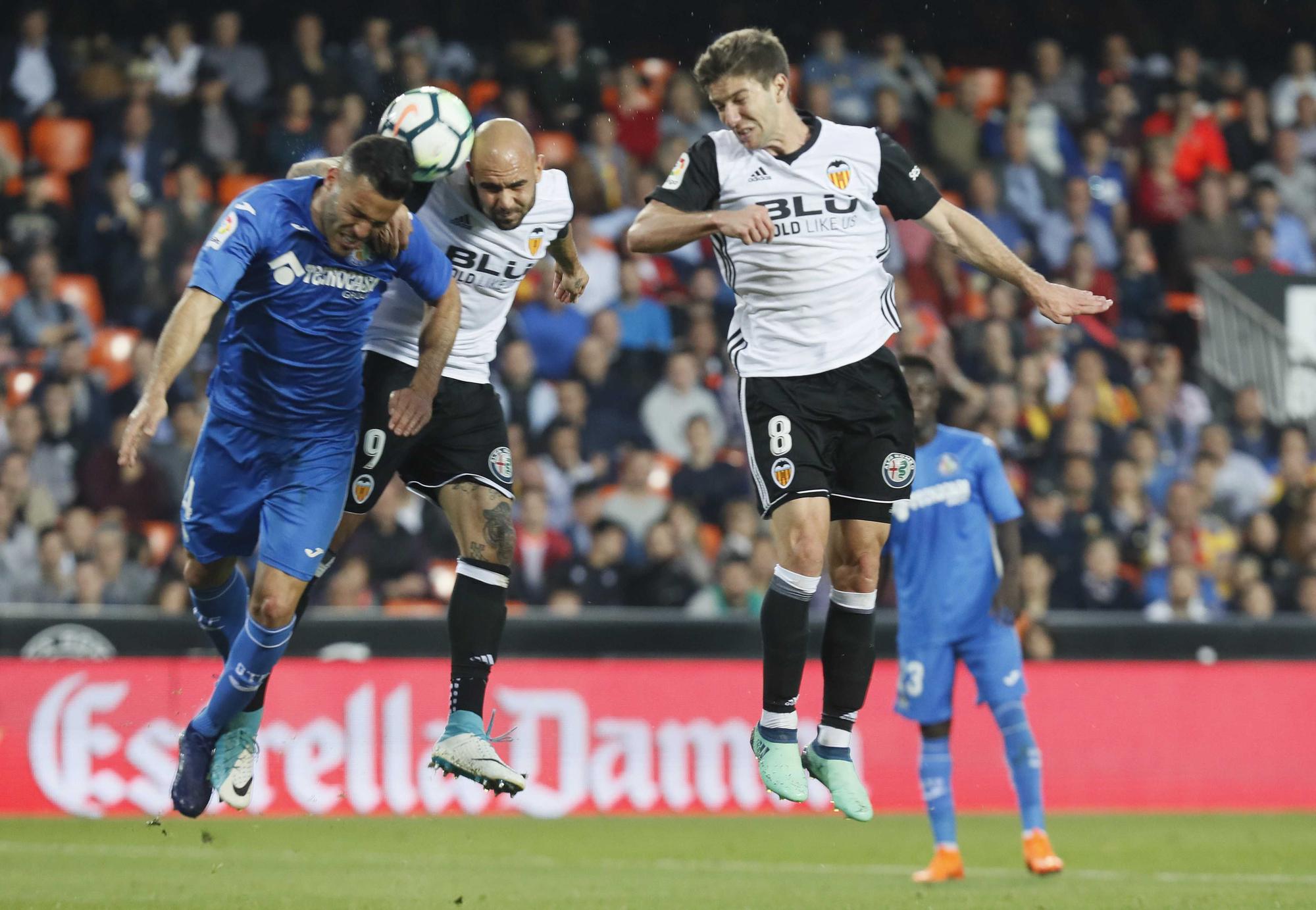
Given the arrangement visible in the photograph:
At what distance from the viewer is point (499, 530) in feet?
26.8

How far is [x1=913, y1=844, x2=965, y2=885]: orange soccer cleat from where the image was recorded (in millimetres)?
10203

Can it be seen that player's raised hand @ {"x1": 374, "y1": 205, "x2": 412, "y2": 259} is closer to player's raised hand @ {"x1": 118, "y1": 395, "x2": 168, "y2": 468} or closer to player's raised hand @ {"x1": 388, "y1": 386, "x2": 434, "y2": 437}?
player's raised hand @ {"x1": 388, "y1": 386, "x2": 434, "y2": 437}

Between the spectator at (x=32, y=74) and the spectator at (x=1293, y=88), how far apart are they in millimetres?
12251

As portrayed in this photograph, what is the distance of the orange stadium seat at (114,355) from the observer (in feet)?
47.7

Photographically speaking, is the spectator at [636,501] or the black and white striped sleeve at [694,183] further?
the spectator at [636,501]

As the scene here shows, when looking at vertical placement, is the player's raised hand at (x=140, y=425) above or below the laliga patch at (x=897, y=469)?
above

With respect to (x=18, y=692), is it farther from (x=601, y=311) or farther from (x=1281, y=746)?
(x=1281, y=746)

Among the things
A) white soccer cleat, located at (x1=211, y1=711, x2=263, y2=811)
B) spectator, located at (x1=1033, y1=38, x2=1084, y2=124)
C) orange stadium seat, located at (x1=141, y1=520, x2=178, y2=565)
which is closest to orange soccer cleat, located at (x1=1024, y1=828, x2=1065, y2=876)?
white soccer cleat, located at (x1=211, y1=711, x2=263, y2=811)

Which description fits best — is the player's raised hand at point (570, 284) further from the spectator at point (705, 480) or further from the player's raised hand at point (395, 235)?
the spectator at point (705, 480)

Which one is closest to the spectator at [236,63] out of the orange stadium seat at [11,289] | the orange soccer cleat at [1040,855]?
the orange stadium seat at [11,289]

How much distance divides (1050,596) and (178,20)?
9.41 m

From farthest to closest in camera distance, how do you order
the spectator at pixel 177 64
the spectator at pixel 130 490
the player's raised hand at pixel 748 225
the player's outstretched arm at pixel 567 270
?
the spectator at pixel 177 64, the spectator at pixel 130 490, the player's outstretched arm at pixel 567 270, the player's raised hand at pixel 748 225

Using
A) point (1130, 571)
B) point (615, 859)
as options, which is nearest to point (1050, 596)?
point (1130, 571)

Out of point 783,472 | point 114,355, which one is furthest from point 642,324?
point 783,472
